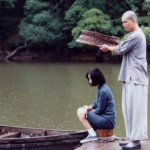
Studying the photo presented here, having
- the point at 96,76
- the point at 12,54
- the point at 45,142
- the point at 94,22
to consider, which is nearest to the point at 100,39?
the point at 96,76

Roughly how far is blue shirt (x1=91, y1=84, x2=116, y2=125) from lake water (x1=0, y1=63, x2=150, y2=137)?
3.59 meters

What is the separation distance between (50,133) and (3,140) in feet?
3.00

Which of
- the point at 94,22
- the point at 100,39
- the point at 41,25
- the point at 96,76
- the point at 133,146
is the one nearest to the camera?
the point at 133,146

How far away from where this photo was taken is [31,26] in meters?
27.7

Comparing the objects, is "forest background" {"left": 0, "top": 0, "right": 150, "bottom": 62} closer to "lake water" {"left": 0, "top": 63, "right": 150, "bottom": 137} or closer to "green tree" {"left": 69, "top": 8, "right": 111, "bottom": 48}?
"green tree" {"left": 69, "top": 8, "right": 111, "bottom": 48}

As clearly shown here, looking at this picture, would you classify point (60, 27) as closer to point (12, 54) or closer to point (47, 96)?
point (12, 54)

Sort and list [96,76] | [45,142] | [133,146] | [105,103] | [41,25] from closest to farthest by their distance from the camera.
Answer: [133,146]
[96,76]
[105,103]
[45,142]
[41,25]

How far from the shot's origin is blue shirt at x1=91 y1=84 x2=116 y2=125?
519cm

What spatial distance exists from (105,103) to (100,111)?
12 cm

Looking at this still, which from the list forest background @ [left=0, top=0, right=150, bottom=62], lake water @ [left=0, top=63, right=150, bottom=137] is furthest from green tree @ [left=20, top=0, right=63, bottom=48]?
lake water @ [left=0, top=63, right=150, bottom=137]

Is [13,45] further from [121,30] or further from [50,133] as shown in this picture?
[50,133]

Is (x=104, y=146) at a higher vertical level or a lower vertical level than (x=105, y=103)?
lower

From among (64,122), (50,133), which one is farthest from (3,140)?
(64,122)

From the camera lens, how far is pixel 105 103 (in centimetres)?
523
